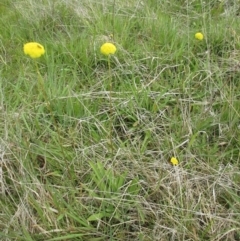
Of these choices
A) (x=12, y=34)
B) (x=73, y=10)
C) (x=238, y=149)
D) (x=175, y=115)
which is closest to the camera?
(x=238, y=149)

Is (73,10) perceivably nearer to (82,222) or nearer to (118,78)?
(118,78)

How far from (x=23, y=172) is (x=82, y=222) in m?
0.25

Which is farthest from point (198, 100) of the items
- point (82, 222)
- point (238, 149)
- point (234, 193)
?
point (82, 222)

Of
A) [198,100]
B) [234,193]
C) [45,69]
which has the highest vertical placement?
[45,69]

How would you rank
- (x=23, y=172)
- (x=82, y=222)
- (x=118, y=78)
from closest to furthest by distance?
(x=82, y=222)
(x=23, y=172)
(x=118, y=78)

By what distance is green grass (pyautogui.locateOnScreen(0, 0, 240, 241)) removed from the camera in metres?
1.08

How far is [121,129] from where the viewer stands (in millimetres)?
1404

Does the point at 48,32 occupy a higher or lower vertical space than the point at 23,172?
higher

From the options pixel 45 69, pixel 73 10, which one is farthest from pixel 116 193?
pixel 73 10

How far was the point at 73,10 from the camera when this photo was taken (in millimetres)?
2092

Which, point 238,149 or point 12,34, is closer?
point 238,149

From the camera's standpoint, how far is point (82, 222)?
106 centimetres

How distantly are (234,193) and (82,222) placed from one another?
46cm

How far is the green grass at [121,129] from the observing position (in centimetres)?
108
